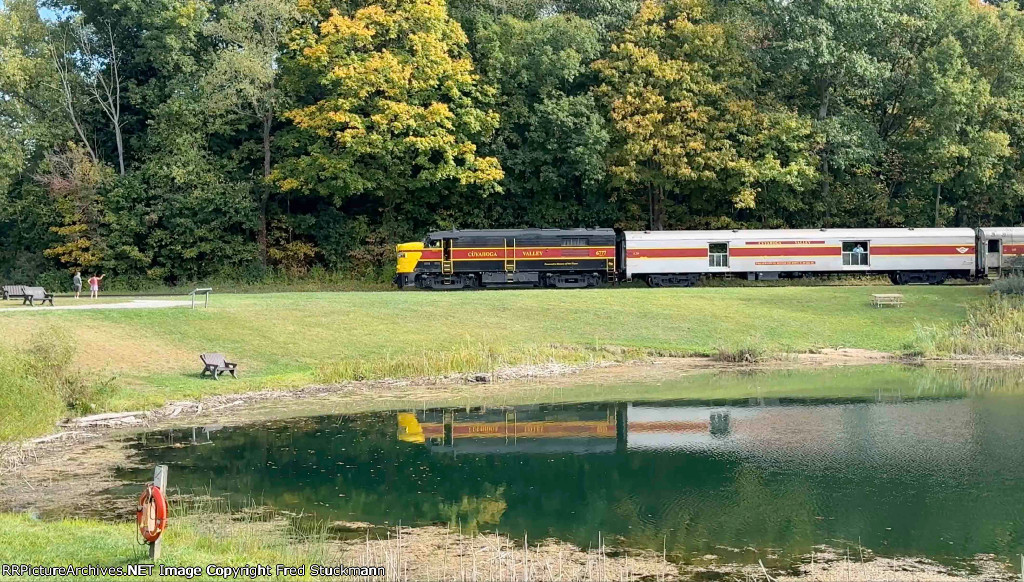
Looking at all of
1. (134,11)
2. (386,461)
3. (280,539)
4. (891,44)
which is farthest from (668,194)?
(280,539)

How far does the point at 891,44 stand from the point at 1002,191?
32.1 ft

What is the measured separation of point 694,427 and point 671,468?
4017mm

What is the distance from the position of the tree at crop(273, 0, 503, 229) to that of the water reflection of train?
27.9 meters

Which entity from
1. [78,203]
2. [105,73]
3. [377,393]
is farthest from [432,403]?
[105,73]

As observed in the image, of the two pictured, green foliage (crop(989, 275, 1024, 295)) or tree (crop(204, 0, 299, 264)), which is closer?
green foliage (crop(989, 275, 1024, 295))

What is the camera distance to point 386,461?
19.0 metres

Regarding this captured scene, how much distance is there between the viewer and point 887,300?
38.1m

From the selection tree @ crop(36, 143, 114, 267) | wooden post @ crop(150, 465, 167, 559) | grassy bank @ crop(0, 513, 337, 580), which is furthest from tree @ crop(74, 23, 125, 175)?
wooden post @ crop(150, 465, 167, 559)

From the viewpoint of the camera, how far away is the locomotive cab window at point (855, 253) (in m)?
48.6

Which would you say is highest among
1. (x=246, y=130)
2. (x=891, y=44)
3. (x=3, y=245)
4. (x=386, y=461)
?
(x=891, y=44)

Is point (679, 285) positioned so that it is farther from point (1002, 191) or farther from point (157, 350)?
point (157, 350)

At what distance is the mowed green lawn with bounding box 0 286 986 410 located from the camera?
2705 cm

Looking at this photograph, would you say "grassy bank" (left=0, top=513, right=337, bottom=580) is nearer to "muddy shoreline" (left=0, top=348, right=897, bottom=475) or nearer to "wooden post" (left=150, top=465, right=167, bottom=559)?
"wooden post" (left=150, top=465, right=167, bottom=559)

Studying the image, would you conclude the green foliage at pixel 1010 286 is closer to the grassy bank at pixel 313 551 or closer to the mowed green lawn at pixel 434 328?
the mowed green lawn at pixel 434 328
